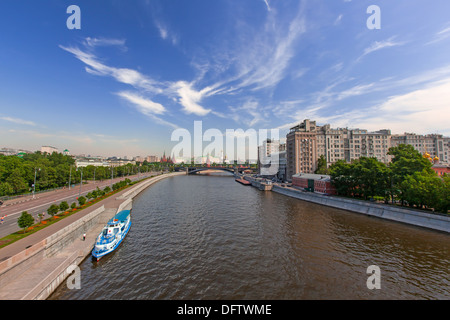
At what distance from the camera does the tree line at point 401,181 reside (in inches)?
1301

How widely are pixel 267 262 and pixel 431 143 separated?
5697 inches

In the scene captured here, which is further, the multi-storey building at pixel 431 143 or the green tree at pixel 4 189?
the multi-storey building at pixel 431 143

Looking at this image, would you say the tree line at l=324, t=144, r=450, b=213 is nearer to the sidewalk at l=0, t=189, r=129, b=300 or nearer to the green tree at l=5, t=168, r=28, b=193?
the sidewalk at l=0, t=189, r=129, b=300

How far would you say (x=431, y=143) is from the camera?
106750 millimetres

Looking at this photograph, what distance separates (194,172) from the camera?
19188 centimetres

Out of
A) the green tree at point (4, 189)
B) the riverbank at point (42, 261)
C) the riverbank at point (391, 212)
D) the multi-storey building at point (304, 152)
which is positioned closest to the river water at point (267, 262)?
the riverbank at point (42, 261)

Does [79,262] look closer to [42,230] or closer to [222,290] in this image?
[42,230]

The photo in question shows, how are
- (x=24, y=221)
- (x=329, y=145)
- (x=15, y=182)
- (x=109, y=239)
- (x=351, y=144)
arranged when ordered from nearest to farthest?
(x=24, y=221) → (x=109, y=239) → (x=15, y=182) → (x=351, y=144) → (x=329, y=145)

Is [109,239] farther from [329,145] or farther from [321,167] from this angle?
[329,145]

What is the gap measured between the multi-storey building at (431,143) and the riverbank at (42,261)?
146m

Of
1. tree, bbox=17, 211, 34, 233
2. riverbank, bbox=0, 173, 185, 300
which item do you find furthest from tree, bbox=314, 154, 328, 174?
tree, bbox=17, 211, 34, 233

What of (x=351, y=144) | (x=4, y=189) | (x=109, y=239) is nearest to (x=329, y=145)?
(x=351, y=144)

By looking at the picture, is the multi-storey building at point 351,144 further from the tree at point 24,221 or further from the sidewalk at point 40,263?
the tree at point 24,221
